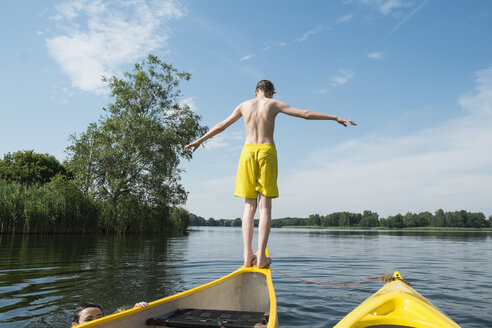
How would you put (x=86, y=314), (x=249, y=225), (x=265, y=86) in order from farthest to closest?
(x=265, y=86), (x=249, y=225), (x=86, y=314)

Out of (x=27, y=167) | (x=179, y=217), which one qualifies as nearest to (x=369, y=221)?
(x=179, y=217)

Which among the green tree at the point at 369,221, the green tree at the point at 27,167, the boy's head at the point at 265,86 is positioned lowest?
the green tree at the point at 369,221

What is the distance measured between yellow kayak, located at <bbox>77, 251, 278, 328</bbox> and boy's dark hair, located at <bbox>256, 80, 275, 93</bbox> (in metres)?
2.26

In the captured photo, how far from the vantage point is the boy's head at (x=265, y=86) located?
4.47 metres

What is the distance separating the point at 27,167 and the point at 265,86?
47076mm

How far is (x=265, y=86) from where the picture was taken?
4480 millimetres

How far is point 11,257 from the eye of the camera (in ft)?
32.5

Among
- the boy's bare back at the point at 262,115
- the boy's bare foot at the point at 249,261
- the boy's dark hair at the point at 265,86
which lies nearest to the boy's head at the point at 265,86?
the boy's dark hair at the point at 265,86

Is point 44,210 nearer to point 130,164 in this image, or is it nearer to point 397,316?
point 130,164

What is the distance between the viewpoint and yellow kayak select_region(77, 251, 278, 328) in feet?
8.49

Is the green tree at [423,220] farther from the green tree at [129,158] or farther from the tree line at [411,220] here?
the green tree at [129,158]

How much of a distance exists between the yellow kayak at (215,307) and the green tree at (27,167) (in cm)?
4393

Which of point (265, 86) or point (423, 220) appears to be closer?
point (265, 86)

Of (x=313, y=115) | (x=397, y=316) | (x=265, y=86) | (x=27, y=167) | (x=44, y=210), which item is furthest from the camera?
(x=27, y=167)
